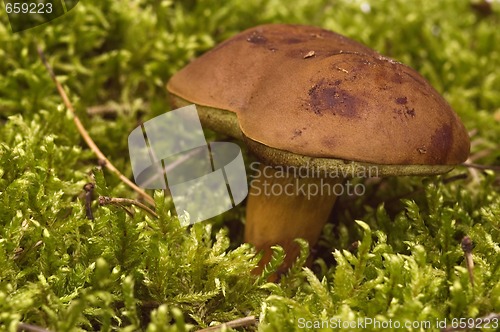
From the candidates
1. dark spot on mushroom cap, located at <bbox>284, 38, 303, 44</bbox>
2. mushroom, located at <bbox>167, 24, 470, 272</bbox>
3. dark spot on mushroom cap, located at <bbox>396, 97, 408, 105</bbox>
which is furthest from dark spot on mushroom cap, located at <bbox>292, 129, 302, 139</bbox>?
dark spot on mushroom cap, located at <bbox>284, 38, 303, 44</bbox>

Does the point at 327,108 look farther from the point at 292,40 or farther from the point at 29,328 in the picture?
the point at 29,328

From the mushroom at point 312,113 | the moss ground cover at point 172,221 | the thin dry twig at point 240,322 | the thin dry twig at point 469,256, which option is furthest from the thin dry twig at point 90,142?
the thin dry twig at point 469,256

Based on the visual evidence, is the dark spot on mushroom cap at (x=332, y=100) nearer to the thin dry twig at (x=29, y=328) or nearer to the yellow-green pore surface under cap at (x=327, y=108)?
the yellow-green pore surface under cap at (x=327, y=108)

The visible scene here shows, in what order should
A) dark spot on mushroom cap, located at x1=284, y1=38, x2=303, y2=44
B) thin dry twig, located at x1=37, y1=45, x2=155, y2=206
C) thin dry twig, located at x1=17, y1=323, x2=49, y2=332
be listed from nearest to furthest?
thin dry twig, located at x1=17, y1=323, x2=49, y2=332 → dark spot on mushroom cap, located at x1=284, y1=38, x2=303, y2=44 → thin dry twig, located at x1=37, y1=45, x2=155, y2=206

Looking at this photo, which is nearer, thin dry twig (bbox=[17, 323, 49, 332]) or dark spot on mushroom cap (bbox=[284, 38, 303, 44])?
thin dry twig (bbox=[17, 323, 49, 332])

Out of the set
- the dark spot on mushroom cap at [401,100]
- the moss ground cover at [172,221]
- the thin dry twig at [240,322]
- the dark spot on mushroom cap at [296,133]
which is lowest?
the thin dry twig at [240,322]

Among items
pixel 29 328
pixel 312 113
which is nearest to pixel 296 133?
pixel 312 113

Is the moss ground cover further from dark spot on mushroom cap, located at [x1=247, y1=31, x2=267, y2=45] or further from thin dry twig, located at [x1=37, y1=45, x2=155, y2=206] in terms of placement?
dark spot on mushroom cap, located at [x1=247, y1=31, x2=267, y2=45]
